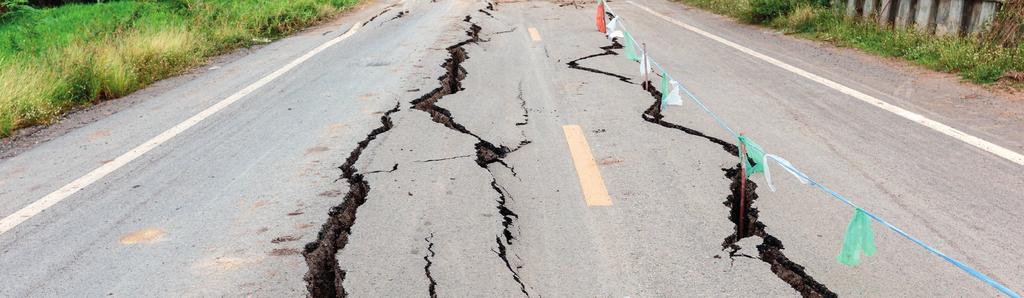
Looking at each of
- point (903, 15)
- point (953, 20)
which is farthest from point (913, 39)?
point (903, 15)

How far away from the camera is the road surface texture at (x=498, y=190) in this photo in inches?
124

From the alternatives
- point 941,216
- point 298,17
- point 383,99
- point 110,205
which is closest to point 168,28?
point 298,17

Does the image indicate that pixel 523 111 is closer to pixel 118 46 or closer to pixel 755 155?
pixel 755 155

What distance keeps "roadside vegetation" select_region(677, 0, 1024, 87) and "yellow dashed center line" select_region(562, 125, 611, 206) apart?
14.3 ft

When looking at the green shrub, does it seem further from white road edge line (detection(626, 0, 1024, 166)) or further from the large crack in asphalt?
the large crack in asphalt

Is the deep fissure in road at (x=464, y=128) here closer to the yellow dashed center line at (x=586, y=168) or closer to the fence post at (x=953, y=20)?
the yellow dashed center line at (x=586, y=168)

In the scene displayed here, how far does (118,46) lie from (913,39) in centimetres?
965

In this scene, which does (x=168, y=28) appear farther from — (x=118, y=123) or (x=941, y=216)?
(x=941, y=216)

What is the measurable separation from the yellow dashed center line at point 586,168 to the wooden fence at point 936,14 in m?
5.67

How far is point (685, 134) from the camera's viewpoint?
538 cm

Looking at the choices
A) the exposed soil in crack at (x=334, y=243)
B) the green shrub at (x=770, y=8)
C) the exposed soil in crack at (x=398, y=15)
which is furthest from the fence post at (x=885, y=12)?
the exposed soil in crack at (x=334, y=243)

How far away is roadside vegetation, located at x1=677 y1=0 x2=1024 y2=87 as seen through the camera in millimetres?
7484

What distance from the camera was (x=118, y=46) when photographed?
31.4 feet

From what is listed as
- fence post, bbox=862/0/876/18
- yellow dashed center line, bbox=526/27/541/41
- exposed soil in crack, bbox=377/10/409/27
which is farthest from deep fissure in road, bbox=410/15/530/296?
fence post, bbox=862/0/876/18
